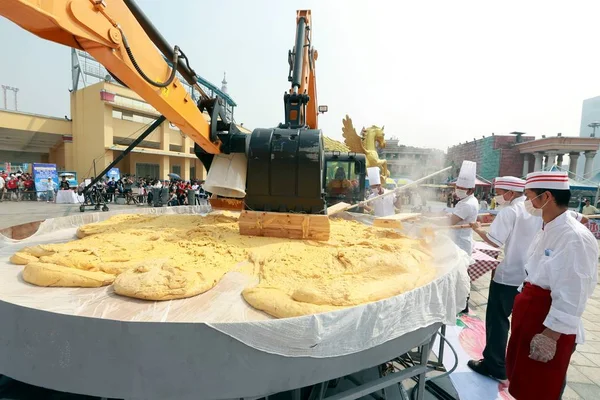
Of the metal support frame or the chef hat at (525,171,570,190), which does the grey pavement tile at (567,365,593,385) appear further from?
the chef hat at (525,171,570,190)

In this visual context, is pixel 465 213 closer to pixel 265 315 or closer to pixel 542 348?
pixel 542 348

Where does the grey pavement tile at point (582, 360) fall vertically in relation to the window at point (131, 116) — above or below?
below

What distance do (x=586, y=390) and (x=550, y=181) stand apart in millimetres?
2304

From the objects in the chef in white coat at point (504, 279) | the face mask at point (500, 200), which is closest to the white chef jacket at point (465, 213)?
the face mask at point (500, 200)

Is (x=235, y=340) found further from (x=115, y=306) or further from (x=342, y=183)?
(x=342, y=183)

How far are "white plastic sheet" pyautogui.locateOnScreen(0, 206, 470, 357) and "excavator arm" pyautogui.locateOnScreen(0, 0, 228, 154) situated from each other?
1748mm

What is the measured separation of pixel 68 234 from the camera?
3.87 metres

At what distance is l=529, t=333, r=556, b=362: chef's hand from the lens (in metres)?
2.14

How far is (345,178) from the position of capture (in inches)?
392

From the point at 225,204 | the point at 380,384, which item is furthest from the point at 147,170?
the point at 380,384

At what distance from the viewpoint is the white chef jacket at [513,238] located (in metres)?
3.31

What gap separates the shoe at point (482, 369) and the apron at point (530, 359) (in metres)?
0.83

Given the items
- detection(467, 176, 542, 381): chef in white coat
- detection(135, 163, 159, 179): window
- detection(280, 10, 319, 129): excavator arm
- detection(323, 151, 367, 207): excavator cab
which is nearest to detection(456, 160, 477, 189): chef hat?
Answer: detection(467, 176, 542, 381): chef in white coat

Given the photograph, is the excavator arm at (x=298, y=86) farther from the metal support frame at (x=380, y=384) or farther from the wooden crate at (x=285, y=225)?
the metal support frame at (x=380, y=384)
